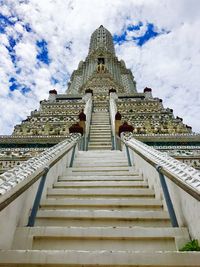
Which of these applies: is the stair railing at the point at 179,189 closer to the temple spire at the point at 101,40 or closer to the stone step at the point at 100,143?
the stone step at the point at 100,143

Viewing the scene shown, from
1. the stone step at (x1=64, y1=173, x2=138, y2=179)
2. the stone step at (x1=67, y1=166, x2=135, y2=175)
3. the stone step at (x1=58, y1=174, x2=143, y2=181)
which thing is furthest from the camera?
the stone step at (x1=67, y1=166, x2=135, y2=175)

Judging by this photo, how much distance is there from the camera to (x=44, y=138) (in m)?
8.61

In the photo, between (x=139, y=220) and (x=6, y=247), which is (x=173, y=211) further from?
(x=6, y=247)

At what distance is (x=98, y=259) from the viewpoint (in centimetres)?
216

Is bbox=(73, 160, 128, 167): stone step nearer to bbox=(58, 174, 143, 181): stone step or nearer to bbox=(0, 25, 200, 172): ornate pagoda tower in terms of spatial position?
bbox=(58, 174, 143, 181): stone step

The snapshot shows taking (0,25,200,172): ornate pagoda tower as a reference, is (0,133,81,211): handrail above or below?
below

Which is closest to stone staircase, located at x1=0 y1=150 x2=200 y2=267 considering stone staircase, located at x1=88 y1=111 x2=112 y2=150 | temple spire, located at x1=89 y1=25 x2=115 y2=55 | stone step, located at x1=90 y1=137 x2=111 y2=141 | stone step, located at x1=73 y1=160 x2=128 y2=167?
stone step, located at x1=73 y1=160 x2=128 y2=167

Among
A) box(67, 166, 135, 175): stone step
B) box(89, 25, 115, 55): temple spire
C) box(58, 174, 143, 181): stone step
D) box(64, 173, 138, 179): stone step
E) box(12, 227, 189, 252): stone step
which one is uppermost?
box(89, 25, 115, 55): temple spire

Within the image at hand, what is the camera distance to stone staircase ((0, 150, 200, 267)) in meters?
2.16

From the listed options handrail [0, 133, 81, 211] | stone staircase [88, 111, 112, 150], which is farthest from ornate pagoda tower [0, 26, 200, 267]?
stone staircase [88, 111, 112, 150]

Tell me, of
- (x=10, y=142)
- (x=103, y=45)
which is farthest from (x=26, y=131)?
(x=103, y=45)

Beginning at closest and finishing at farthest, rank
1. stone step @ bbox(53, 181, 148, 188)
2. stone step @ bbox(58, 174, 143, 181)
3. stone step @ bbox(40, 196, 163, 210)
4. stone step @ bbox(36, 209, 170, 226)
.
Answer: stone step @ bbox(36, 209, 170, 226)
stone step @ bbox(40, 196, 163, 210)
stone step @ bbox(53, 181, 148, 188)
stone step @ bbox(58, 174, 143, 181)

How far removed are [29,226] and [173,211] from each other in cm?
146

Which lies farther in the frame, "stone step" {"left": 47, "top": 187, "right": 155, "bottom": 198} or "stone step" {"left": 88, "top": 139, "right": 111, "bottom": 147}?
"stone step" {"left": 88, "top": 139, "right": 111, "bottom": 147}
